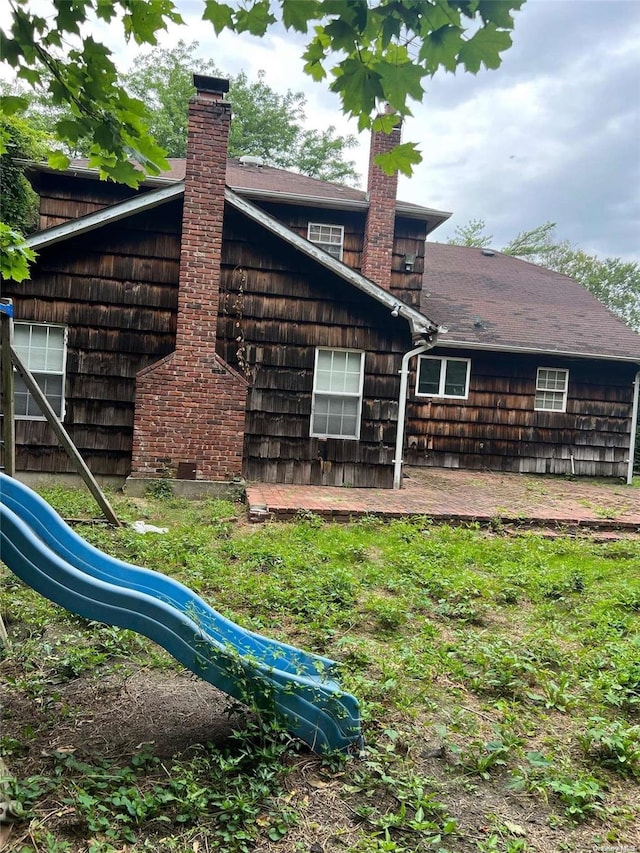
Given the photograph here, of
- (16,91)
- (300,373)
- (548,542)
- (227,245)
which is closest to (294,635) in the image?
(548,542)

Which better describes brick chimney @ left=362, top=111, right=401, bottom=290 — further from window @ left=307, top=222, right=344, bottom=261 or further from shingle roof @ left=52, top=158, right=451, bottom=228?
window @ left=307, top=222, right=344, bottom=261

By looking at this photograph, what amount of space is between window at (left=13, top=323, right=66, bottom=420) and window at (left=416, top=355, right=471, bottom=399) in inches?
315

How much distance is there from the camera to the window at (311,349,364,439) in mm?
9320

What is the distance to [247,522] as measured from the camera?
22.7ft

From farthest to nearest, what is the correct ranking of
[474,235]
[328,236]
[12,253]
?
1. [474,235]
2. [328,236]
3. [12,253]

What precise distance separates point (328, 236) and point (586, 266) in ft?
92.8

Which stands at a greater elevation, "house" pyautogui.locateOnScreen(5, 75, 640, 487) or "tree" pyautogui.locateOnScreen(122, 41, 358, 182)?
"tree" pyautogui.locateOnScreen(122, 41, 358, 182)

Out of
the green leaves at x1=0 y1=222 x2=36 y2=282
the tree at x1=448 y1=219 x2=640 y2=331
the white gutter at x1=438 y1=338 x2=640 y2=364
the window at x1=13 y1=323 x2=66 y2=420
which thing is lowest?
the window at x1=13 y1=323 x2=66 y2=420

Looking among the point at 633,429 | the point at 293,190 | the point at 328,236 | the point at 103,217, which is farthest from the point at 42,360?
the point at 633,429

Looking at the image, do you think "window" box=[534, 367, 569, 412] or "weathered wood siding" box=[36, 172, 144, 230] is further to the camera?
"window" box=[534, 367, 569, 412]

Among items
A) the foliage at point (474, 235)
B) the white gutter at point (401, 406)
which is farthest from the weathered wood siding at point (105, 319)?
the foliage at point (474, 235)

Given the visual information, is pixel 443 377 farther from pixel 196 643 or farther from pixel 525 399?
pixel 196 643

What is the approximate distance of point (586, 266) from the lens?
35031 mm

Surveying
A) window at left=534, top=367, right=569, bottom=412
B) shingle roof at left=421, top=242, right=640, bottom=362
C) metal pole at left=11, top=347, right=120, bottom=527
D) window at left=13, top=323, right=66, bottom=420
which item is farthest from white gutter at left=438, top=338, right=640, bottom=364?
metal pole at left=11, top=347, right=120, bottom=527
